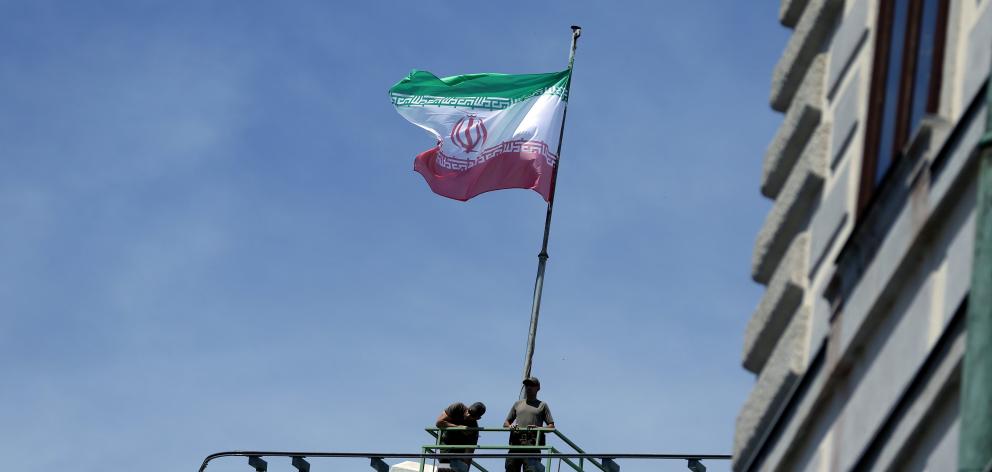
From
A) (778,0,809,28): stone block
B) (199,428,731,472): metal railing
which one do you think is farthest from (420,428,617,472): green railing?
(778,0,809,28): stone block

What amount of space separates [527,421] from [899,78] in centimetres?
1175

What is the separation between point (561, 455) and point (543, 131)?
9.40 meters

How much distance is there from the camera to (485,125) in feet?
88.0

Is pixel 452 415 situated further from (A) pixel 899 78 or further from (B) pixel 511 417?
(A) pixel 899 78

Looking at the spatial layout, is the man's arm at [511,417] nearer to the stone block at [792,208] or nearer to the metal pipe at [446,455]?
the metal pipe at [446,455]

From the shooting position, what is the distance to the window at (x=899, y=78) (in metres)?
7.43

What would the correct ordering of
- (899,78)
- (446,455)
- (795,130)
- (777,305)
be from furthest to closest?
1. (446,455)
2. (795,130)
3. (777,305)
4. (899,78)

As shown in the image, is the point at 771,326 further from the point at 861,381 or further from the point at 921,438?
the point at 921,438

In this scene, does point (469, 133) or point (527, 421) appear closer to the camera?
point (527, 421)

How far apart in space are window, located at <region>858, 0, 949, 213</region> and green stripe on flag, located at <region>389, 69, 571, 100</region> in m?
19.1

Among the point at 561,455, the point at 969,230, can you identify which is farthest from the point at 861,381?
the point at 561,455

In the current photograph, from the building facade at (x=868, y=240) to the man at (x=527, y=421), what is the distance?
370 inches

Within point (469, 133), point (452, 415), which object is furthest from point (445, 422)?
point (469, 133)

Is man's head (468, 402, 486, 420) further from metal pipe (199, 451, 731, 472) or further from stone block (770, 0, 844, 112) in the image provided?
stone block (770, 0, 844, 112)
